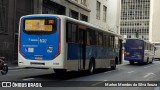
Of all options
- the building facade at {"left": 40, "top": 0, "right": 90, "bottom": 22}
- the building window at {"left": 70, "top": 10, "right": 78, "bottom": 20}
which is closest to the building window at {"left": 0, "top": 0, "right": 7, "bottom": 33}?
the building facade at {"left": 40, "top": 0, "right": 90, "bottom": 22}

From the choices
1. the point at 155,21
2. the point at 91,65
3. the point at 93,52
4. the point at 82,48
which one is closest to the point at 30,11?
the point at 93,52

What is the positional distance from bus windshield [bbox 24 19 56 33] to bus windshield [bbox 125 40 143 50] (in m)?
25.1

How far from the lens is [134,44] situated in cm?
4166

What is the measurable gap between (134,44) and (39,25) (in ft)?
83.5

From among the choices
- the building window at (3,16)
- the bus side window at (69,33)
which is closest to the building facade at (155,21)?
the building window at (3,16)

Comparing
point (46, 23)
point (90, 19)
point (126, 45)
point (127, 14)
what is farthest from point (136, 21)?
point (46, 23)

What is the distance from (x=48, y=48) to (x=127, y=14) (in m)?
125

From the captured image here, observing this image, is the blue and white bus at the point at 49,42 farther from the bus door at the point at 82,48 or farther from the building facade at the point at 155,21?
the building facade at the point at 155,21

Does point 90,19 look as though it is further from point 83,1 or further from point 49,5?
point 49,5

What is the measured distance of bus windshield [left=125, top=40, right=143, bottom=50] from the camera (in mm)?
41250

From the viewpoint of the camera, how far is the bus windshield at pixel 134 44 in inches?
1624

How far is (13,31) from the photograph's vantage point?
33438 mm

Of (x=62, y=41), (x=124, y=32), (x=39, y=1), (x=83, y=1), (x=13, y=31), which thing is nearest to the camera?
(x=62, y=41)

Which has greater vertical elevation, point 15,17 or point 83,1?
point 83,1
